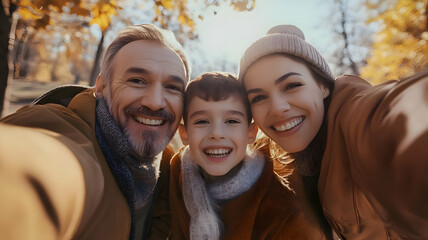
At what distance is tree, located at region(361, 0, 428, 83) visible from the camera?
6321 millimetres

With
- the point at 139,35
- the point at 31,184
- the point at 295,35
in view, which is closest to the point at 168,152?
the point at 139,35

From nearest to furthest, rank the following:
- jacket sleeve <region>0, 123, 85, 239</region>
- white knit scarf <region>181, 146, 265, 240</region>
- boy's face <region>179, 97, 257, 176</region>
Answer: jacket sleeve <region>0, 123, 85, 239</region>
white knit scarf <region>181, 146, 265, 240</region>
boy's face <region>179, 97, 257, 176</region>

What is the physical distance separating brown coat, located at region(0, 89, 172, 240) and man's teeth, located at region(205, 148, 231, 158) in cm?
73

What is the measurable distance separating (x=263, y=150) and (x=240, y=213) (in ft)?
2.33

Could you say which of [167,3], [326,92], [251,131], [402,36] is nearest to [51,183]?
[251,131]

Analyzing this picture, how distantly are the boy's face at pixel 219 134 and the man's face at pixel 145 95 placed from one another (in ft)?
0.73

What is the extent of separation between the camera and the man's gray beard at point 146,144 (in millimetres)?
1819

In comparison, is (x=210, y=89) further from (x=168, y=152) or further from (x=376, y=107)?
(x=376, y=107)

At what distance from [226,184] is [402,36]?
847cm

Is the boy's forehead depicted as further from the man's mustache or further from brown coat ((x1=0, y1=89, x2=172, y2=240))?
brown coat ((x1=0, y1=89, x2=172, y2=240))

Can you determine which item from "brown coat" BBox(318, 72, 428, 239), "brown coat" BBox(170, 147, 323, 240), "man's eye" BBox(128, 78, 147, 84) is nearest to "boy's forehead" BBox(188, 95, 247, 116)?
"man's eye" BBox(128, 78, 147, 84)

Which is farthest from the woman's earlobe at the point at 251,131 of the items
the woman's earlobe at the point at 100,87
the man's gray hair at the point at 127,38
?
the woman's earlobe at the point at 100,87

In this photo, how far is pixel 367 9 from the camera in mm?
8211

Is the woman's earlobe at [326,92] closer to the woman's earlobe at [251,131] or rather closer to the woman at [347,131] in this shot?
the woman at [347,131]
